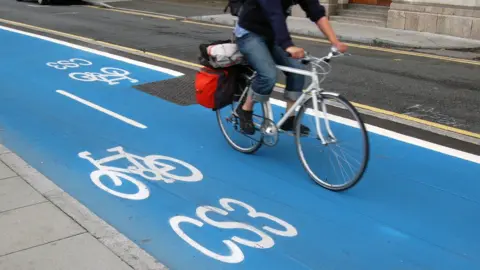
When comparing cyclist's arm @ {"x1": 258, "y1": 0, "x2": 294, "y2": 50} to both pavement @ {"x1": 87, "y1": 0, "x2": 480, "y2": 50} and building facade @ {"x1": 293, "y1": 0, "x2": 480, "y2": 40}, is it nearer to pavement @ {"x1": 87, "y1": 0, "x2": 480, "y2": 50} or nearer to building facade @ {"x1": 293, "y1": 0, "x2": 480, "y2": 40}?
pavement @ {"x1": 87, "y1": 0, "x2": 480, "y2": 50}

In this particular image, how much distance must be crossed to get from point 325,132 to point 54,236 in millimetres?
2399

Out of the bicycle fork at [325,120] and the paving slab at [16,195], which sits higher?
the bicycle fork at [325,120]

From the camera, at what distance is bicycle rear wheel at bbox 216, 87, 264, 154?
543 cm

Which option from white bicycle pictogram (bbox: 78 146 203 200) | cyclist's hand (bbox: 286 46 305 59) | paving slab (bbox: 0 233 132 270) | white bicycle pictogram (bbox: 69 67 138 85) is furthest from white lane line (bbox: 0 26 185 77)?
paving slab (bbox: 0 233 132 270)

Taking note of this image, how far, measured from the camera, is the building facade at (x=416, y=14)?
14.1 meters

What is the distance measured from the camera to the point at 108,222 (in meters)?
4.24

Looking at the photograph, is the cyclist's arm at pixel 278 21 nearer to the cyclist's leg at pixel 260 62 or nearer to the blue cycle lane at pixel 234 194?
the cyclist's leg at pixel 260 62

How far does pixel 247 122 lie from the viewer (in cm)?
542

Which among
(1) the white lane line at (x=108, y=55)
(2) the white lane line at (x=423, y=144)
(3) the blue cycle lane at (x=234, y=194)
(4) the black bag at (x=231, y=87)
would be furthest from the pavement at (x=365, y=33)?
(4) the black bag at (x=231, y=87)

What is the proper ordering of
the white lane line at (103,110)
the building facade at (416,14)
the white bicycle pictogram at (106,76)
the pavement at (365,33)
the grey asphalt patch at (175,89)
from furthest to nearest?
the building facade at (416,14) → the pavement at (365,33) → the white bicycle pictogram at (106,76) → the grey asphalt patch at (175,89) → the white lane line at (103,110)

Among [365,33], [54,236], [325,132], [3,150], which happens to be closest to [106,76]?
[3,150]

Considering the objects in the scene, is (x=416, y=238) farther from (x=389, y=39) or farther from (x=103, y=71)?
(x=389, y=39)

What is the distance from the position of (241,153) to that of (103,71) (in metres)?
4.70

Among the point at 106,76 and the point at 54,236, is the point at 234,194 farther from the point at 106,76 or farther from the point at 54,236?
the point at 106,76
